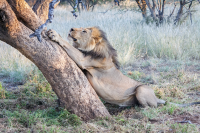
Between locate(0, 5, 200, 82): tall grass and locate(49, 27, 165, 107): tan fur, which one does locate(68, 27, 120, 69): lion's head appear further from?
locate(0, 5, 200, 82): tall grass

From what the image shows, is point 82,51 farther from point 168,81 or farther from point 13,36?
point 168,81

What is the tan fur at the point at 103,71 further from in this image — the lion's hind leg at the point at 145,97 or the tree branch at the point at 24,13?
the tree branch at the point at 24,13

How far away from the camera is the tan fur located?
132 inches

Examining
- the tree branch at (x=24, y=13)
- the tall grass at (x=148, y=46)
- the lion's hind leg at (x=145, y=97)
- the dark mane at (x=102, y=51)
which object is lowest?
the lion's hind leg at (x=145, y=97)

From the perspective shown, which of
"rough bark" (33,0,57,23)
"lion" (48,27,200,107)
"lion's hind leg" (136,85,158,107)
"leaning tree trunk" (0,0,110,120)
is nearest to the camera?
"leaning tree trunk" (0,0,110,120)

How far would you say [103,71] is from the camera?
345cm

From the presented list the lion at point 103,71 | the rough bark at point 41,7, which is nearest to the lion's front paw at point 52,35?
the lion at point 103,71

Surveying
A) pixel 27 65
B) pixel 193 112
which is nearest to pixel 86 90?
pixel 193 112

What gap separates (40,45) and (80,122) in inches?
40.5

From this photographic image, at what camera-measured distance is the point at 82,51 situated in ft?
11.1

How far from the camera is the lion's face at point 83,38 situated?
3.37 m

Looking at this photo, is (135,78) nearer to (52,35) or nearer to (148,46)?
(148,46)

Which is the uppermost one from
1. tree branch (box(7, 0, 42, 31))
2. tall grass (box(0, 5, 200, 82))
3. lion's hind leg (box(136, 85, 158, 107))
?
tree branch (box(7, 0, 42, 31))

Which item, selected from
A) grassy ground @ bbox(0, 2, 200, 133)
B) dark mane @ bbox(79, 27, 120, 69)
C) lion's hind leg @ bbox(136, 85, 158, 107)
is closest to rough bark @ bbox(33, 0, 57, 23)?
grassy ground @ bbox(0, 2, 200, 133)
